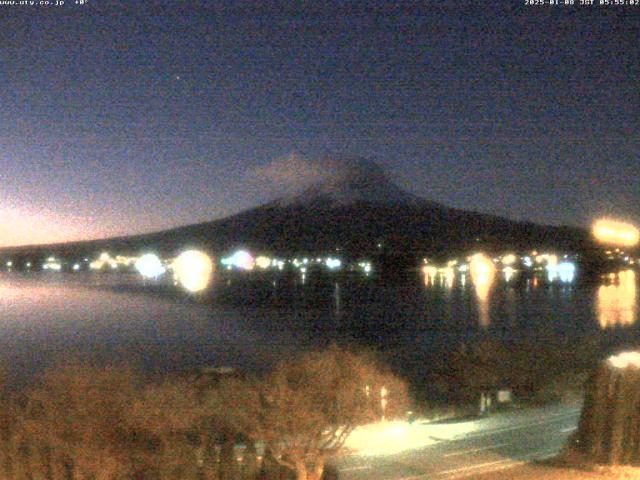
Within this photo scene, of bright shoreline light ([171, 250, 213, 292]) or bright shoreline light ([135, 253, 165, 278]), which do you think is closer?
bright shoreline light ([171, 250, 213, 292])

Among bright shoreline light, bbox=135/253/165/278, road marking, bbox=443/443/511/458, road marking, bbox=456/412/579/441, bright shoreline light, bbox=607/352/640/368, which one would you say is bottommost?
road marking, bbox=456/412/579/441

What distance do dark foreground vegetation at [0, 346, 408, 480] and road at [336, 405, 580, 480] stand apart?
3.15ft

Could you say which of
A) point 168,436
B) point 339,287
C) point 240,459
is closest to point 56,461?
point 168,436

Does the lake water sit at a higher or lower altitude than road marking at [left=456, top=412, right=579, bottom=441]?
higher

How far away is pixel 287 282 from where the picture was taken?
66312mm

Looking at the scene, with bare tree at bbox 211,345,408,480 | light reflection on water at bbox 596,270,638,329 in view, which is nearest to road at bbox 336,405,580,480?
bare tree at bbox 211,345,408,480

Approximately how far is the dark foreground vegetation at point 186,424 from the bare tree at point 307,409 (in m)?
0.01

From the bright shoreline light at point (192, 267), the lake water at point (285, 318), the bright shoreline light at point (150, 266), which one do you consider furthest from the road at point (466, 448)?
the bright shoreline light at point (150, 266)

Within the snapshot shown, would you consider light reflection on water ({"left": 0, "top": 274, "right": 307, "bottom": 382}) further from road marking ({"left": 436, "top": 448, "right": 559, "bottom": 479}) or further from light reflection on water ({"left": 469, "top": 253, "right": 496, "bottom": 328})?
light reflection on water ({"left": 469, "top": 253, "right": 496, "bottom": 328})

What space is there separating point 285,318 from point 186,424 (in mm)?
36352

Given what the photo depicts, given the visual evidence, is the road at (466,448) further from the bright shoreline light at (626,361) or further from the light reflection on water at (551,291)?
the light reflection on water at (551,291)

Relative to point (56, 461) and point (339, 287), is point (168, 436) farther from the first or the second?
point (339, 287)

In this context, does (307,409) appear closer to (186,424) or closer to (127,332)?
(186,424)

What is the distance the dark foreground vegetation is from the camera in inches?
403
